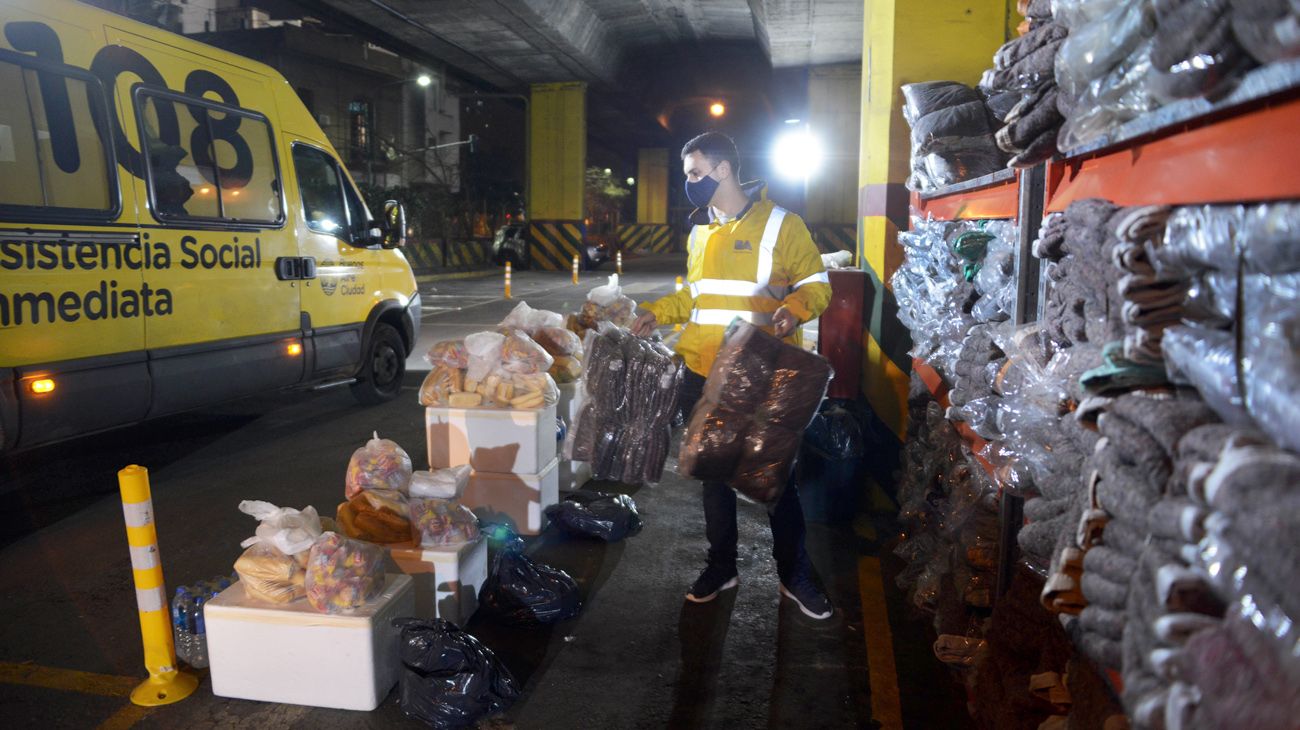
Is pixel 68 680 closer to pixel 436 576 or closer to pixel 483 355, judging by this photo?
pixel 436 576

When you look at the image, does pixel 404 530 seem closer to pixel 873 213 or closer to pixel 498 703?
pixel 498 703

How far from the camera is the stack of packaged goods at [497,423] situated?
16.2 feet

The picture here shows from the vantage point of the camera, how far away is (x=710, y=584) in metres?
4.28

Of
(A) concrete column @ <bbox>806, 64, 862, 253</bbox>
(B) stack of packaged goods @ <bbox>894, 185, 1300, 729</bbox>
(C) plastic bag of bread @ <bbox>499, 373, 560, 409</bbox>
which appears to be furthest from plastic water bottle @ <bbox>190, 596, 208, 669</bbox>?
(A) concrete column @ <bbox>806, 64, 862, 253</bbox>

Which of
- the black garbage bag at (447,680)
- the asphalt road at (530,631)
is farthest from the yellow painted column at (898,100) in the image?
the black garbage bag at (447,680)

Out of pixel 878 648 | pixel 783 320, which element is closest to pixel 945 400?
pixel 783 320

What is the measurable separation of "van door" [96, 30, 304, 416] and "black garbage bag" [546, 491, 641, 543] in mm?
2957

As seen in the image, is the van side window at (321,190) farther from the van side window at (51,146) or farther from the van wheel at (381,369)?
the van side window at (51,146)

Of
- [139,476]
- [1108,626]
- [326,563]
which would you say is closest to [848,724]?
[1108,626]

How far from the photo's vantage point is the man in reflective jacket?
13.5 feet

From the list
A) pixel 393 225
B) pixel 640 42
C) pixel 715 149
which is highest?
pixel 640 42

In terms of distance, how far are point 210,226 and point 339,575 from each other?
403 centimetres

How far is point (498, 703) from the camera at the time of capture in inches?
128

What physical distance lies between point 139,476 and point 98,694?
959mm
